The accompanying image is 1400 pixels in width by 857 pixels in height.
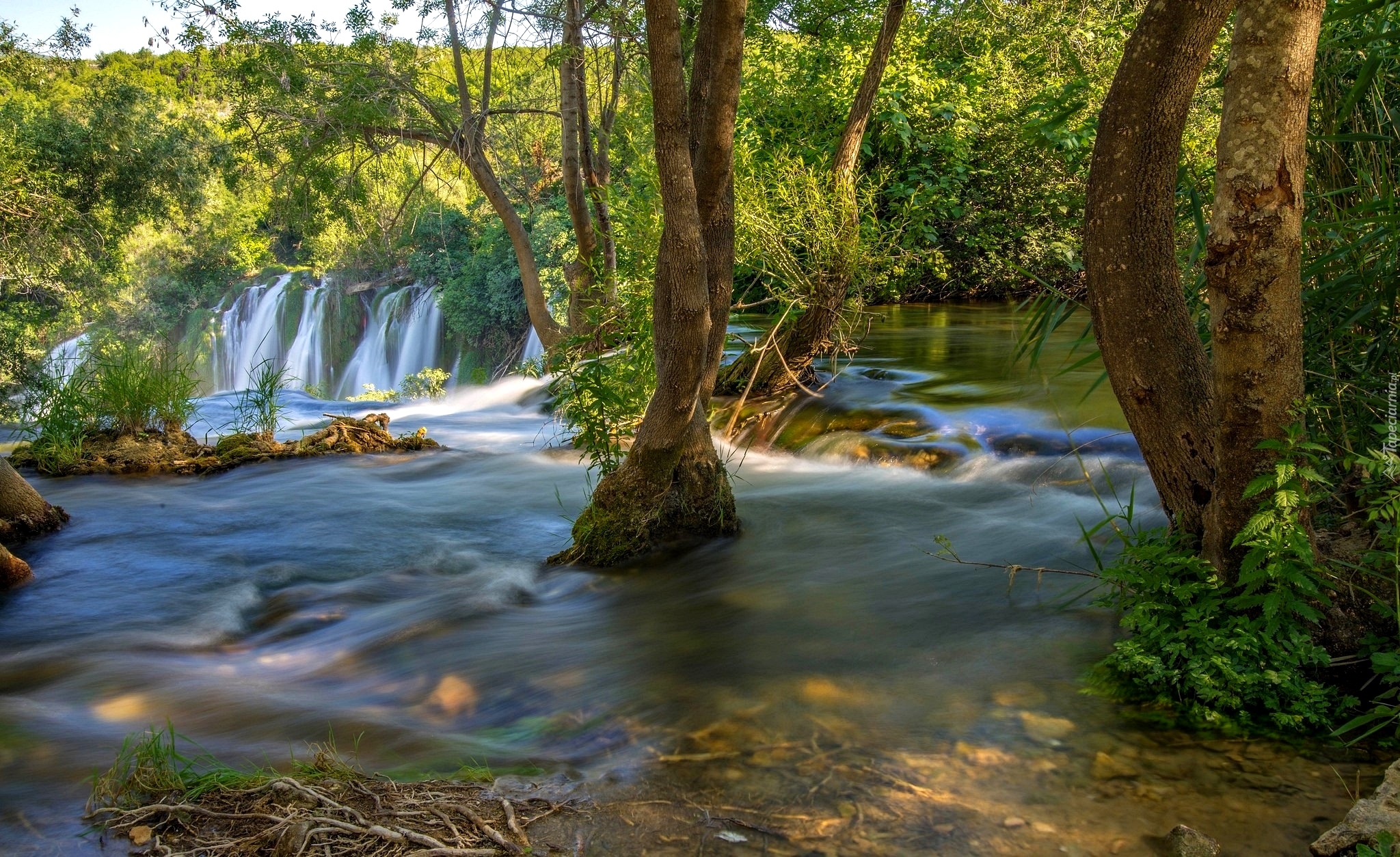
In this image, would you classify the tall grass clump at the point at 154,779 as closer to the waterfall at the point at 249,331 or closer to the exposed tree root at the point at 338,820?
the exposed tree root at the point at 338,820

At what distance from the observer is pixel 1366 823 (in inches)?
101

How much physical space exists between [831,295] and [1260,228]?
259 inches

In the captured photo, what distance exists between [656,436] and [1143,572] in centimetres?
299

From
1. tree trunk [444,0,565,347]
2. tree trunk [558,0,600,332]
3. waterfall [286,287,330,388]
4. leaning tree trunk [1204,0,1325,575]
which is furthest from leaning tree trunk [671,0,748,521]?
waterfall [286,287,330,388]

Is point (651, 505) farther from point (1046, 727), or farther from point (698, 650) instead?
point (1046, 727)

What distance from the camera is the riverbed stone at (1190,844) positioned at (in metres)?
2.76

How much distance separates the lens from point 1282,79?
10.4ft

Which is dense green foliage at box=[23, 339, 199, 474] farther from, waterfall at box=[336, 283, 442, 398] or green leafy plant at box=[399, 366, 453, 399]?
waterfall at box=[336, 283, 442, 398]

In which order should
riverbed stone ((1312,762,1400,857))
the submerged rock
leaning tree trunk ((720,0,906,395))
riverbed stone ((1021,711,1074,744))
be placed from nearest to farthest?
riverbed stone ((1312,762,1400,857)), riverbed stone ((1021,711,1074,744)), the submerged rock, leaning tree trunk ((720,0,906,395))

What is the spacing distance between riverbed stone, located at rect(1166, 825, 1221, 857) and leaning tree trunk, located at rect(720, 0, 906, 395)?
239 inches

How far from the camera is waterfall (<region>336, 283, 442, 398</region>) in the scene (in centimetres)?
2530

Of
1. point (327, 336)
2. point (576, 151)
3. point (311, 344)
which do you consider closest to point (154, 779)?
point (576, 151)

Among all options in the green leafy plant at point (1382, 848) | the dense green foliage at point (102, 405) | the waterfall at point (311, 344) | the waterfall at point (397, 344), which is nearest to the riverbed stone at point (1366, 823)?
the green leafy plant at point (1382, 848)

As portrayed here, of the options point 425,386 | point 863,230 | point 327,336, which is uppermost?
point 863,230
